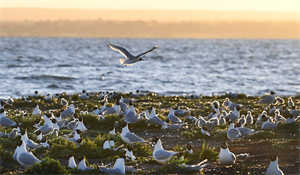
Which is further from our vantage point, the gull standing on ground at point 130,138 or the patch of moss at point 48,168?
the gull standing on ground at point 130,138

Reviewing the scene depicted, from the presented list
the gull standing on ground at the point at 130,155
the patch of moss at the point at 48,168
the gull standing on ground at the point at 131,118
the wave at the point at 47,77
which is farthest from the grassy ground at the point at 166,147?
the wave at the point at 47,77

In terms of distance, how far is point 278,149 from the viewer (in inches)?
532

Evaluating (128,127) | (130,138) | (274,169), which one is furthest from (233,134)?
(274,169)

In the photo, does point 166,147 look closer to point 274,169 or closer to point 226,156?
point 226,156

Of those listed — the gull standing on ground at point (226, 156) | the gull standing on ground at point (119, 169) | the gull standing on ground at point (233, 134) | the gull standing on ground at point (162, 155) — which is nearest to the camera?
the gull standing on ground at point (119, 169)

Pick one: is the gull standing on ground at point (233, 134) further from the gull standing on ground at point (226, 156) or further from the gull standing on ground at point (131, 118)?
the gull standing on ground at point (131, 118)

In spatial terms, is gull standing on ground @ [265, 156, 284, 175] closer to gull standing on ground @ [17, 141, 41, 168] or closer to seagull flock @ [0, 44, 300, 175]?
seagull flock @ [0, 44, 300, 175]

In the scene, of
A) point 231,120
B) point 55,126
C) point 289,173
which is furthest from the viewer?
point 231,120

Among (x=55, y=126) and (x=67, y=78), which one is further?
(x=67, y=78)

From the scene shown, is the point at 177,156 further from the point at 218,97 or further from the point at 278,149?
the point at 218,97

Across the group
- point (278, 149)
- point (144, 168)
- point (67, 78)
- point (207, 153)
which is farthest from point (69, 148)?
point (67, 78)

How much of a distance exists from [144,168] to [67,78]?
33049 millimetres

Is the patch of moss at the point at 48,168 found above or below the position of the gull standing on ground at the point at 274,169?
below

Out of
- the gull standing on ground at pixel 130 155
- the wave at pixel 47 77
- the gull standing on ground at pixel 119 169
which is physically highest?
the gull standing on ground at pixel 119 169
